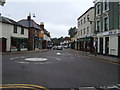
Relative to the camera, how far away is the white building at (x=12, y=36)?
90.2 ft

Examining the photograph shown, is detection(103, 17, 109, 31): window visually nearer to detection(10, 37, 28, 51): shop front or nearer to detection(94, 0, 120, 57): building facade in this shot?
detection(94, 0, 120, 57): building facade

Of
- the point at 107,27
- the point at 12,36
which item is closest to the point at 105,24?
the point at 107,27

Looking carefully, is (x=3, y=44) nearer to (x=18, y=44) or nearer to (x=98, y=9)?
(x=18, y=44)

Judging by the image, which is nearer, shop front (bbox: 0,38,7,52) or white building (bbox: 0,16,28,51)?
shop front (bbox: 0,38,7,52)

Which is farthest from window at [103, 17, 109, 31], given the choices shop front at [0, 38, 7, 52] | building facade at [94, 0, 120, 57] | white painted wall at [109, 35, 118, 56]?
shop front at [0, 38, 7, 52]

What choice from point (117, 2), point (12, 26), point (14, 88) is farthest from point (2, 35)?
point (14, 88)

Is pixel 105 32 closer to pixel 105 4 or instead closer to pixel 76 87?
pixel 105 4

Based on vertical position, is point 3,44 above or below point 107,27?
below

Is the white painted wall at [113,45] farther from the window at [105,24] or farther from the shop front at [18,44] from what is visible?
the shop front at [18,44]

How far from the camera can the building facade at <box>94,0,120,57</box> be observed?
2030cm

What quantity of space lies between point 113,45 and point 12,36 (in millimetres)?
19423

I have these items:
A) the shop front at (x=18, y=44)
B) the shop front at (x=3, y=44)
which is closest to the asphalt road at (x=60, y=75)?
the shop front at (x=3, y=44)

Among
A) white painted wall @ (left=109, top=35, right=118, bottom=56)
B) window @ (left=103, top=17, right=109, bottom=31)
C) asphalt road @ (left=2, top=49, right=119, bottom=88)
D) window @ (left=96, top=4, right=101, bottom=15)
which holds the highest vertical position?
window @ (left=96, top=4, right=101, bottom=15)

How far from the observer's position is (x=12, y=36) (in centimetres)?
2973
